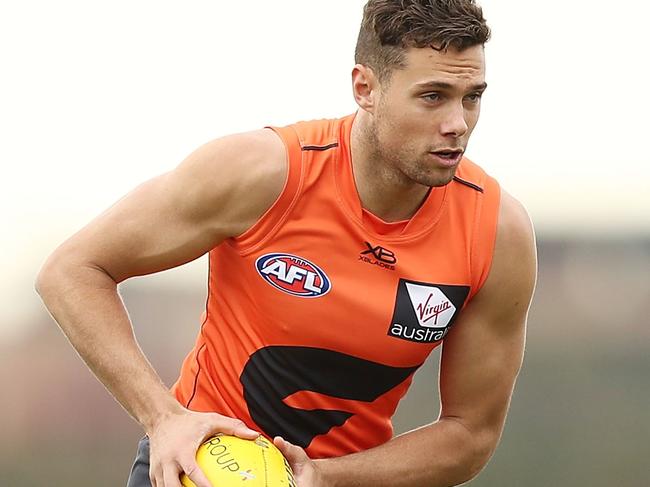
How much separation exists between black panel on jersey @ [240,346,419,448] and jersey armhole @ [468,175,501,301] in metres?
0.37

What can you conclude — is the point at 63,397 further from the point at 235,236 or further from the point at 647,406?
the point at 235,236

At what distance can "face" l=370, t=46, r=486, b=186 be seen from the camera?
390 cm

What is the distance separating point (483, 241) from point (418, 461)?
0.71m

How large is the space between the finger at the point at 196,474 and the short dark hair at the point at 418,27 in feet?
4.10

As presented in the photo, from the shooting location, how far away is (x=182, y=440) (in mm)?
3629

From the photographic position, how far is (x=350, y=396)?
14.0 feet

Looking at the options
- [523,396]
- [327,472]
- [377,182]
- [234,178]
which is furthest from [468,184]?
[523,396]

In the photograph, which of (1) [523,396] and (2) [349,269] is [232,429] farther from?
(1) [523,396]

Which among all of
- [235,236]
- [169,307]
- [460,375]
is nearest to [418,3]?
[235,236]

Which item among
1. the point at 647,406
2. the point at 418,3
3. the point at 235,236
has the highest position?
the point at 418,3

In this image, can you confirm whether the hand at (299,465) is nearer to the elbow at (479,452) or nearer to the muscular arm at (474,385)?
the muscular arm at (474,385)

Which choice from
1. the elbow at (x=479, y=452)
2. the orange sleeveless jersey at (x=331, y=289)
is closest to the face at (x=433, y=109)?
the orange sleeveless jersey at (x=331, y=289)

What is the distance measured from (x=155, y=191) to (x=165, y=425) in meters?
0.73

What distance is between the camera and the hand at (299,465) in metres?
3.77
